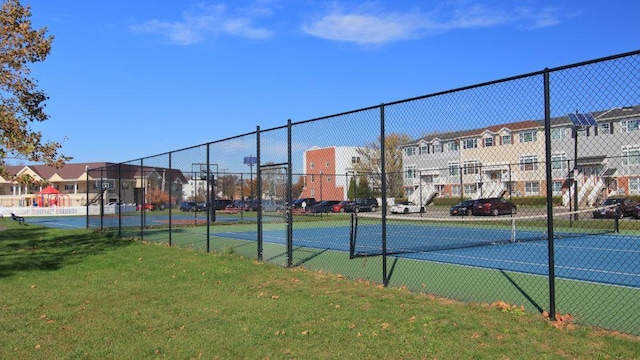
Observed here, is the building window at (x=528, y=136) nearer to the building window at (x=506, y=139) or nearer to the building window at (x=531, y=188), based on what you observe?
the building window at (x=506, y=139)

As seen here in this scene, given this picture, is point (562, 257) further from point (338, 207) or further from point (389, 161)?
point (338, 207)

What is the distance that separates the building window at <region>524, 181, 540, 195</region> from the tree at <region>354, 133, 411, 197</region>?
12.3 ft

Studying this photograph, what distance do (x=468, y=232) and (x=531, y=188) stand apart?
4.86m

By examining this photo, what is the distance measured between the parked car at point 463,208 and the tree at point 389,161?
3340 millimetres

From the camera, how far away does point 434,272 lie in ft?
33.3

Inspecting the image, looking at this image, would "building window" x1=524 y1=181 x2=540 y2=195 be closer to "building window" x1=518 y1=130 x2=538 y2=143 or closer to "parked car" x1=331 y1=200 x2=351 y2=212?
"building window" x1=518 y1=130 x2=538 y2=143

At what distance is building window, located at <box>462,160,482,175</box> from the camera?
A: 41.8 feet

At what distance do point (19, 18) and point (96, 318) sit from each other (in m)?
12.3

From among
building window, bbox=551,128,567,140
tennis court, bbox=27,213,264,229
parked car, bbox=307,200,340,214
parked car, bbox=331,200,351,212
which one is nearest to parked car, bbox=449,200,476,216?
parked car, bbox=307,200,340,214

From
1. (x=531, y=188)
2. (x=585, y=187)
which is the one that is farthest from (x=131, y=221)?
(x=585, y=187)

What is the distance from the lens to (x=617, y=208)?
15398 millimetres

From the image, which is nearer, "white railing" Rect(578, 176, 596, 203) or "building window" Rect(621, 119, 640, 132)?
"building window" Rect(621, 119, 640, 132)

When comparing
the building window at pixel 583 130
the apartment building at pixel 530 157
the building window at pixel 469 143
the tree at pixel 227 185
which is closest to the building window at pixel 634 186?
the apartment building at pixel 530 157

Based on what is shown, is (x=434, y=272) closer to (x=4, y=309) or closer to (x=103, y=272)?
(x=103, y=272)
